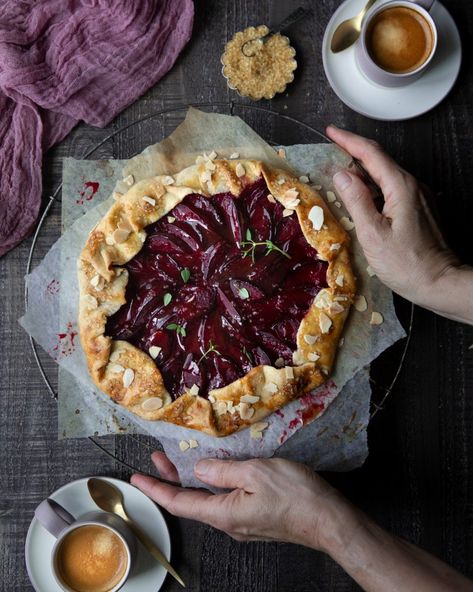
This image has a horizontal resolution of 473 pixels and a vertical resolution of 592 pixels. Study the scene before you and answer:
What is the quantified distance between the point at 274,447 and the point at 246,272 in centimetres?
85

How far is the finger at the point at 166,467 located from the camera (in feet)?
10.1

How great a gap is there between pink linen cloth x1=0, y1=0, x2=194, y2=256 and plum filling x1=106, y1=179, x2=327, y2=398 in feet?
2.31

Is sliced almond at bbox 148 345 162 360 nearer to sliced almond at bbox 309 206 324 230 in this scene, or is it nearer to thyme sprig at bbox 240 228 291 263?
thyme sprig at bbox 240 228 291 263

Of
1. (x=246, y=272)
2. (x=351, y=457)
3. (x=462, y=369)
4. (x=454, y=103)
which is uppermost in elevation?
(x=454, y=103)

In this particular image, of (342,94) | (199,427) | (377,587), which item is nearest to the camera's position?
(377,587)

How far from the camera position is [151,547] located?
3.08 meters

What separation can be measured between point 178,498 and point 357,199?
1.60 meters

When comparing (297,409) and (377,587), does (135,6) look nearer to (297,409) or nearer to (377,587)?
(297,409)

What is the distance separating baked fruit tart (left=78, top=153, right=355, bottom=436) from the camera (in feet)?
9.66

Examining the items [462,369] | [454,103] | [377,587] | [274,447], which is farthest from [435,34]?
[377,587]

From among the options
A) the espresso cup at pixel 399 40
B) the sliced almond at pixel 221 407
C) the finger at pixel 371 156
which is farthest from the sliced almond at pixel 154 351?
the espresso cup at pixel 399 40

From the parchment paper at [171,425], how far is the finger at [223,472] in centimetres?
18

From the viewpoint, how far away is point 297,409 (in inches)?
118

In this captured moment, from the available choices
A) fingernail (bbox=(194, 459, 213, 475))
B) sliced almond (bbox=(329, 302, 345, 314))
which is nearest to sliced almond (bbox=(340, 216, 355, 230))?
sliced almond (bbox=(329, 302, 345, 314))
